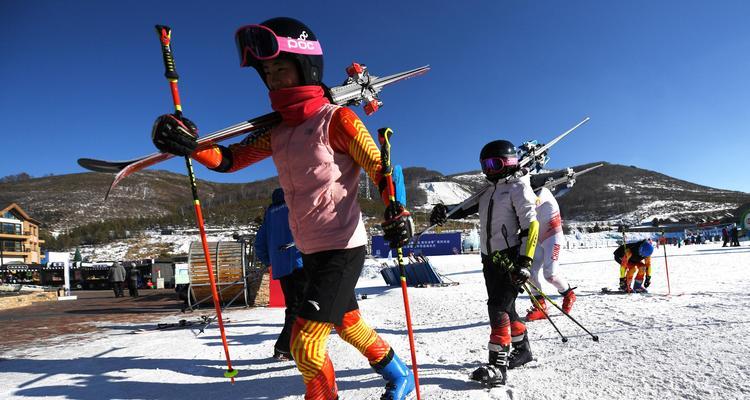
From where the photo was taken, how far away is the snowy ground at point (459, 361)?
8.04 feet

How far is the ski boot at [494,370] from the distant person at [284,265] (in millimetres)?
Answer: 1718

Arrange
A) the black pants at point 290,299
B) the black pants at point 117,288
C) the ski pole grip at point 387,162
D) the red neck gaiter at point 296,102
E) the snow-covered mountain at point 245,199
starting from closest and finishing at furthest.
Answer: the ski pole grip at point 387,162, the red neck gaiter at point 296,102, the black pants at point 290,299, the black pants at point 117,288, the snow-covered mountain at point 245,199

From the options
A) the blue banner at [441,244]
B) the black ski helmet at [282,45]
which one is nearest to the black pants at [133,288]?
the black ski helmet at [282,45]

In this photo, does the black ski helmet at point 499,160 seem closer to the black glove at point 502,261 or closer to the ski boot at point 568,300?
the black glove at point 502,261

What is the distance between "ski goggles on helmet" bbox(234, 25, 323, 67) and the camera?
220cm

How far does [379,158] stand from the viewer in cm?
218

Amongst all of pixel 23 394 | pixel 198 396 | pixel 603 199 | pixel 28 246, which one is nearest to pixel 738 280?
pixel 198 396

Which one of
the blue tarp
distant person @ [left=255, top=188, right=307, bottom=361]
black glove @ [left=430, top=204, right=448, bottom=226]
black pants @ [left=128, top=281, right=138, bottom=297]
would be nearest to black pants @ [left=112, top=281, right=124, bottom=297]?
black pants @ [left=128, top=281, right=138, bottom=297]

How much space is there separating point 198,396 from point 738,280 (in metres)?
9.13

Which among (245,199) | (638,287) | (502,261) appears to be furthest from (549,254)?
(245,199)

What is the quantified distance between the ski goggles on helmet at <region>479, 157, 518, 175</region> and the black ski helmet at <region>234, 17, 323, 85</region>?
1.69 meters

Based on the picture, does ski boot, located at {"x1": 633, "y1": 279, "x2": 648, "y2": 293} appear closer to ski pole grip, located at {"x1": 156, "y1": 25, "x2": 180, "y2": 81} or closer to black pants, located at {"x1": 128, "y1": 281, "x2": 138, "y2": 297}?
ski pole grip, located at {"x1": 156, "y1": 25, "x2": 180, "y2": 81}

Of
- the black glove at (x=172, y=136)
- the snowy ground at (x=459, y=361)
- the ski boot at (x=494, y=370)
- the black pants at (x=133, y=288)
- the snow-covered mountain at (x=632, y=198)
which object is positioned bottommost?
the black pants at (x=133, y=288)

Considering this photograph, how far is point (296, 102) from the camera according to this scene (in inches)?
88.9
